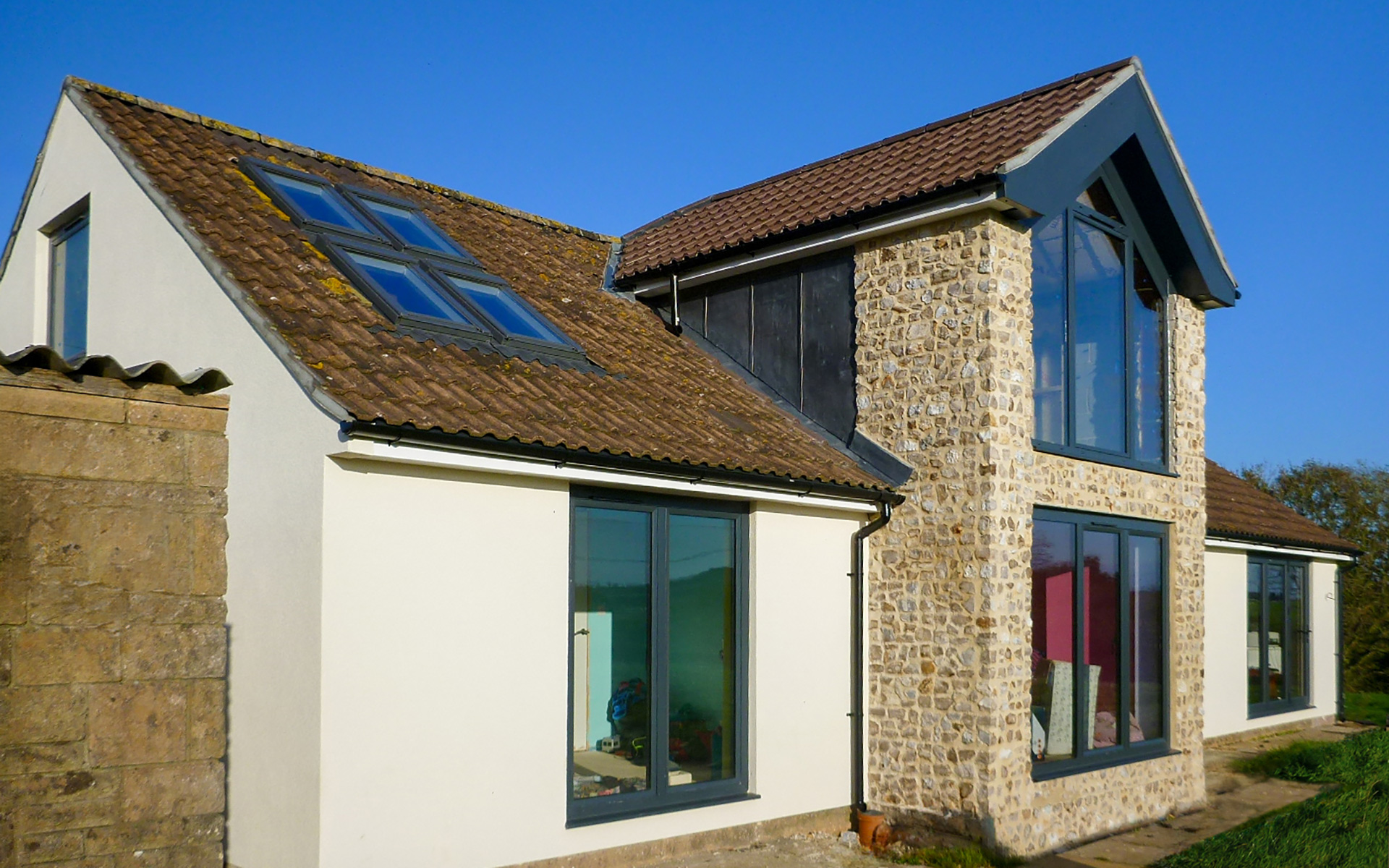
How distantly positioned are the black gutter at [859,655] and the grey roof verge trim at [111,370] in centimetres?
678

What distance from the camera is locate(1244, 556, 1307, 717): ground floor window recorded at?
1853cm

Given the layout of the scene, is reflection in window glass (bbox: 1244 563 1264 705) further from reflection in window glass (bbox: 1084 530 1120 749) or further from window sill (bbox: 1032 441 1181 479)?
reflection in window glass (bbox: 1084 530 1120 749)

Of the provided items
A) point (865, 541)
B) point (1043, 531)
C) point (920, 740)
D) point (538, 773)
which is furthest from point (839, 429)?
point (538, 773)

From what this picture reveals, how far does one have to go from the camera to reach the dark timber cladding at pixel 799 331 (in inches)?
455

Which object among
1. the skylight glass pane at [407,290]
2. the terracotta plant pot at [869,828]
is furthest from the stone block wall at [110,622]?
the terracotta plant pot at [869,828]

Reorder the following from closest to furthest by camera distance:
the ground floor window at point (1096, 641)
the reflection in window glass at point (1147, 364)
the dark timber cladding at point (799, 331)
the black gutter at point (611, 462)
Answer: the black gutter at point (611, 462) → the ground floor window at point (1096, 641) → the dark timber cladding at point (799, 331) → the reflection in window glass at point (1147, 364)

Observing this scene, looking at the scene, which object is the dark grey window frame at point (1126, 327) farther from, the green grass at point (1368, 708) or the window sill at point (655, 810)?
the green grass at point (1368, 708)

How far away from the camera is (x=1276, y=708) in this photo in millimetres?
18906

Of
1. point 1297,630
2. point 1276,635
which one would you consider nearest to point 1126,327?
point 1276,635

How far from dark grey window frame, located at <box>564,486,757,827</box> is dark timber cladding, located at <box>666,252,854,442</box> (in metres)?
2.16

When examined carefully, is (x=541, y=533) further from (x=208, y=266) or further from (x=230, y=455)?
(x=208, y=266)

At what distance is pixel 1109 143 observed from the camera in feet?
37.5

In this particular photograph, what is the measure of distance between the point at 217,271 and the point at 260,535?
1.95m

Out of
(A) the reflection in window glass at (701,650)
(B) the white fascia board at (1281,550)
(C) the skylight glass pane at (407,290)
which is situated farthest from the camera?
(B) the white fascia board at (1281,550)
